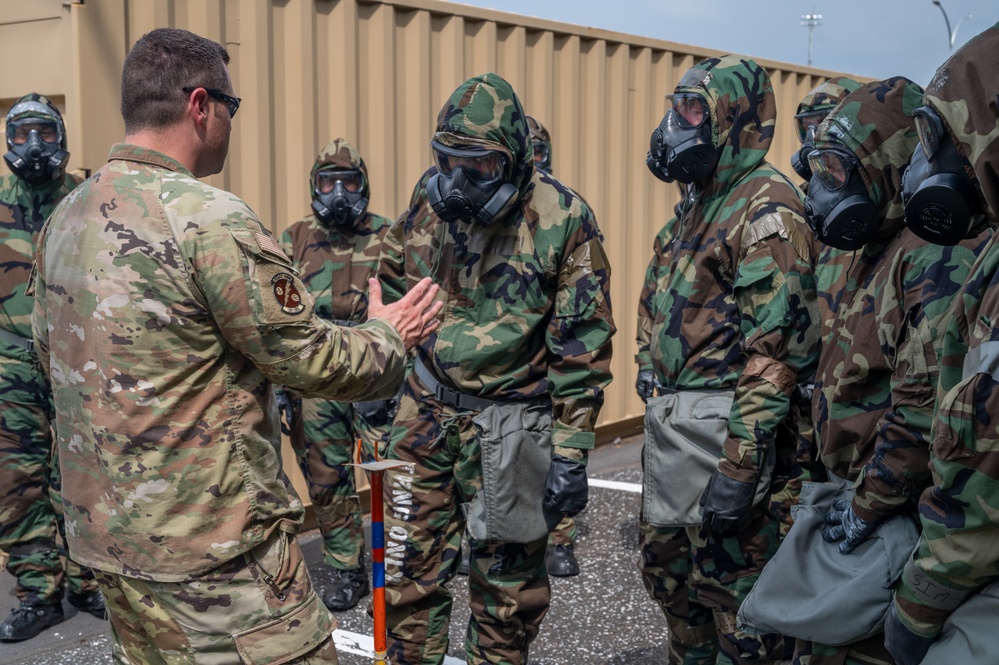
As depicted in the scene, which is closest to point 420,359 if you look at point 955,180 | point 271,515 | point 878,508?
point 271,515

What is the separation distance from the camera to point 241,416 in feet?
7.77

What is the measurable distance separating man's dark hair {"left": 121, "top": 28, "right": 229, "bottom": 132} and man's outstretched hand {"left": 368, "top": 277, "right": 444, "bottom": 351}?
67cm

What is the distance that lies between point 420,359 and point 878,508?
1.92 metres

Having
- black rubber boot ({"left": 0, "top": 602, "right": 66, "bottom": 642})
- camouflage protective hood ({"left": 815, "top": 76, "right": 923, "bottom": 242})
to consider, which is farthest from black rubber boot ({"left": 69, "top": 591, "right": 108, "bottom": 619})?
camouflage protective hood ({"left": 815, "top": 76, "right": 923, "bottom": 242})

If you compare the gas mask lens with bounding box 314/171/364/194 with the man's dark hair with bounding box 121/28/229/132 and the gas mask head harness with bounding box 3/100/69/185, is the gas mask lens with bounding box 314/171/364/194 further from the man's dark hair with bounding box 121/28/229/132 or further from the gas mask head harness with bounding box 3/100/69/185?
the man's dark hair with bounding box 121/28/229/132

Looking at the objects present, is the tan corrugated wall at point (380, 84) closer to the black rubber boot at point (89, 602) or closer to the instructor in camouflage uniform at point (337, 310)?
the instructor in camouflage uniform at point (337, 310)

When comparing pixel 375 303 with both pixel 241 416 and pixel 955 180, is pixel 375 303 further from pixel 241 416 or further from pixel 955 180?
pixel 955 180

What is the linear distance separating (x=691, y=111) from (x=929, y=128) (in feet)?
5.04

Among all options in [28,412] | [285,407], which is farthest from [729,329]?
[28,412]

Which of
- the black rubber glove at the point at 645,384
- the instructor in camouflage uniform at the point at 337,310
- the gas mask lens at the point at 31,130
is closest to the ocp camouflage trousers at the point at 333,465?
the instructor in camouflage uniform at the point at 337,310

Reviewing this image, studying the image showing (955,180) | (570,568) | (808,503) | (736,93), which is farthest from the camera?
(570,568)

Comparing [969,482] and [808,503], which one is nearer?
[969,482]

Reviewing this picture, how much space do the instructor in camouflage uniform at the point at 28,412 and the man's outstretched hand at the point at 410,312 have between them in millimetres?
2820

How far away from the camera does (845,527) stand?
241cm
